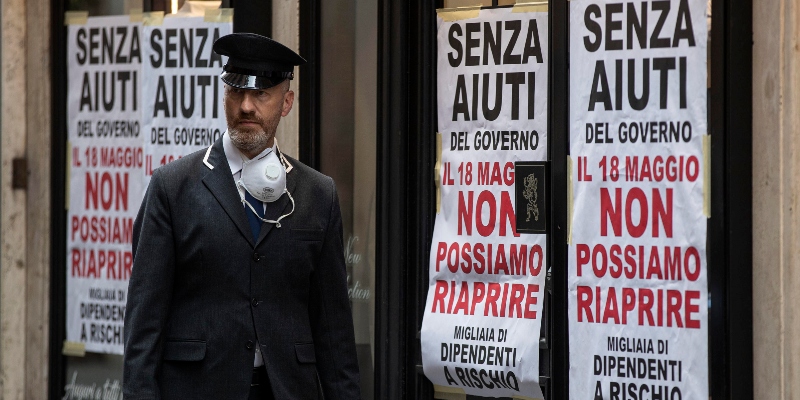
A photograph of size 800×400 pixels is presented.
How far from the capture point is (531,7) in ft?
19.8

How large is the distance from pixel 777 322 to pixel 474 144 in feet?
6.08

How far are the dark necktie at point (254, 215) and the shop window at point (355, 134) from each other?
92.3 inches

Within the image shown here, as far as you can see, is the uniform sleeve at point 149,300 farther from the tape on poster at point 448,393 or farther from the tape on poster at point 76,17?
the tape on poster at point 76,17

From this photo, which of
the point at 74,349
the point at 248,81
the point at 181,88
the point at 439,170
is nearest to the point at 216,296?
the point at 248,81

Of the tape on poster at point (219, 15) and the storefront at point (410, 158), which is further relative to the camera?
the tape on poster at point (219, 15)

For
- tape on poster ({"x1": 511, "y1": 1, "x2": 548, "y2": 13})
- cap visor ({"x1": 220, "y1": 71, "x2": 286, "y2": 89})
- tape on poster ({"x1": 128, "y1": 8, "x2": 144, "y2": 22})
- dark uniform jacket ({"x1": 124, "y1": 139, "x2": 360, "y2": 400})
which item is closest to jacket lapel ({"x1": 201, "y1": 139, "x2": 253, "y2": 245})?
dark uniform jacket ({"x1": 124, "y1": 139, "x2": 360, "y2": 400})

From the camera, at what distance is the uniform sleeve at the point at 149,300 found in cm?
390

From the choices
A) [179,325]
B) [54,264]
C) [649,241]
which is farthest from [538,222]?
[54,264]

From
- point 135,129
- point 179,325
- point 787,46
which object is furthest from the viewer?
point 135,129

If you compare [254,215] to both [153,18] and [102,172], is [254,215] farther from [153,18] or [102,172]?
[102,172]

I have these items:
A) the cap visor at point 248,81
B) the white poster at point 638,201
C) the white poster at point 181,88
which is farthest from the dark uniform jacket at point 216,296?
the white poster at point 181,88

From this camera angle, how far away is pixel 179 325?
4.04 m

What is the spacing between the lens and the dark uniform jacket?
13.0 ft

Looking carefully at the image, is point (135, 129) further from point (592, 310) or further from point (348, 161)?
point (592, 310)
